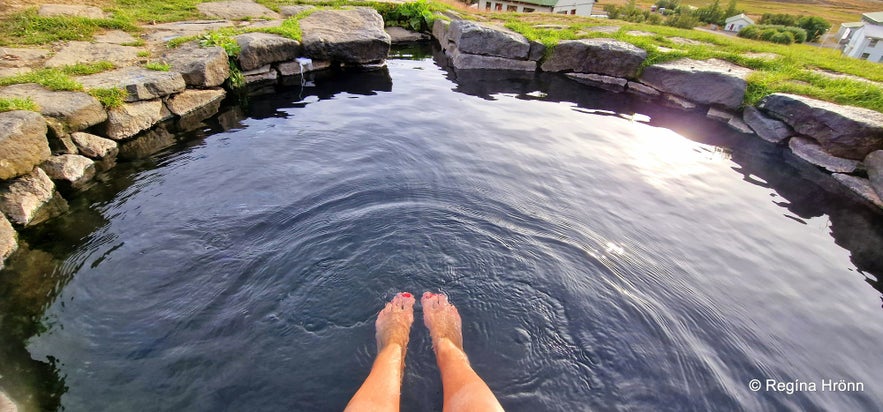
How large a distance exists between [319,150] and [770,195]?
22.4ft

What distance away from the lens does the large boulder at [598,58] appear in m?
10.1

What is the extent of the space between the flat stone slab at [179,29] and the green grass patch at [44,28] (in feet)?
2.62

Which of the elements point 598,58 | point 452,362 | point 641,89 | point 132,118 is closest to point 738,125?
point 641,89

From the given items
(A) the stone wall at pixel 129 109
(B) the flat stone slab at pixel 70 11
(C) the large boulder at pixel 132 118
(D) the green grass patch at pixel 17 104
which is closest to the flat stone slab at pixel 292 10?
(A) the stone wall at pixel 129 109

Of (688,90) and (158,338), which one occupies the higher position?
(688,90)

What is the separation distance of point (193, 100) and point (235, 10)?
5429 millimetres

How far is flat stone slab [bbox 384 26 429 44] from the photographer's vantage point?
536 inches

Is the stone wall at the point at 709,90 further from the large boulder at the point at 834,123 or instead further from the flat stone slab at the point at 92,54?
the flat stone slab at the point at 92,54

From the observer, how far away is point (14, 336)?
300 cm

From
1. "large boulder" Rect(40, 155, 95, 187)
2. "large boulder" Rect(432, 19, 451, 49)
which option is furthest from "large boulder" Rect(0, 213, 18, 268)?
"large boulder" Rect(432, 19, 451, 49)

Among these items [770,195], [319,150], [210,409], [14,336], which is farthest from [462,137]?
[14,336]

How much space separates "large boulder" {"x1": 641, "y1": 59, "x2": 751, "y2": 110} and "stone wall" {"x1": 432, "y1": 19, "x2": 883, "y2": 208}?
2cm

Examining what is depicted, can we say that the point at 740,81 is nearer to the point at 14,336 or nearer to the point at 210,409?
the point at 210,409

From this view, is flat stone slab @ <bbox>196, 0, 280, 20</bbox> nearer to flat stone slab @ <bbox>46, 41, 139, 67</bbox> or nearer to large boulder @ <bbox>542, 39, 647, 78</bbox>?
flat stone slab @ <bbox>46, 41, 139, 67</bbox>
